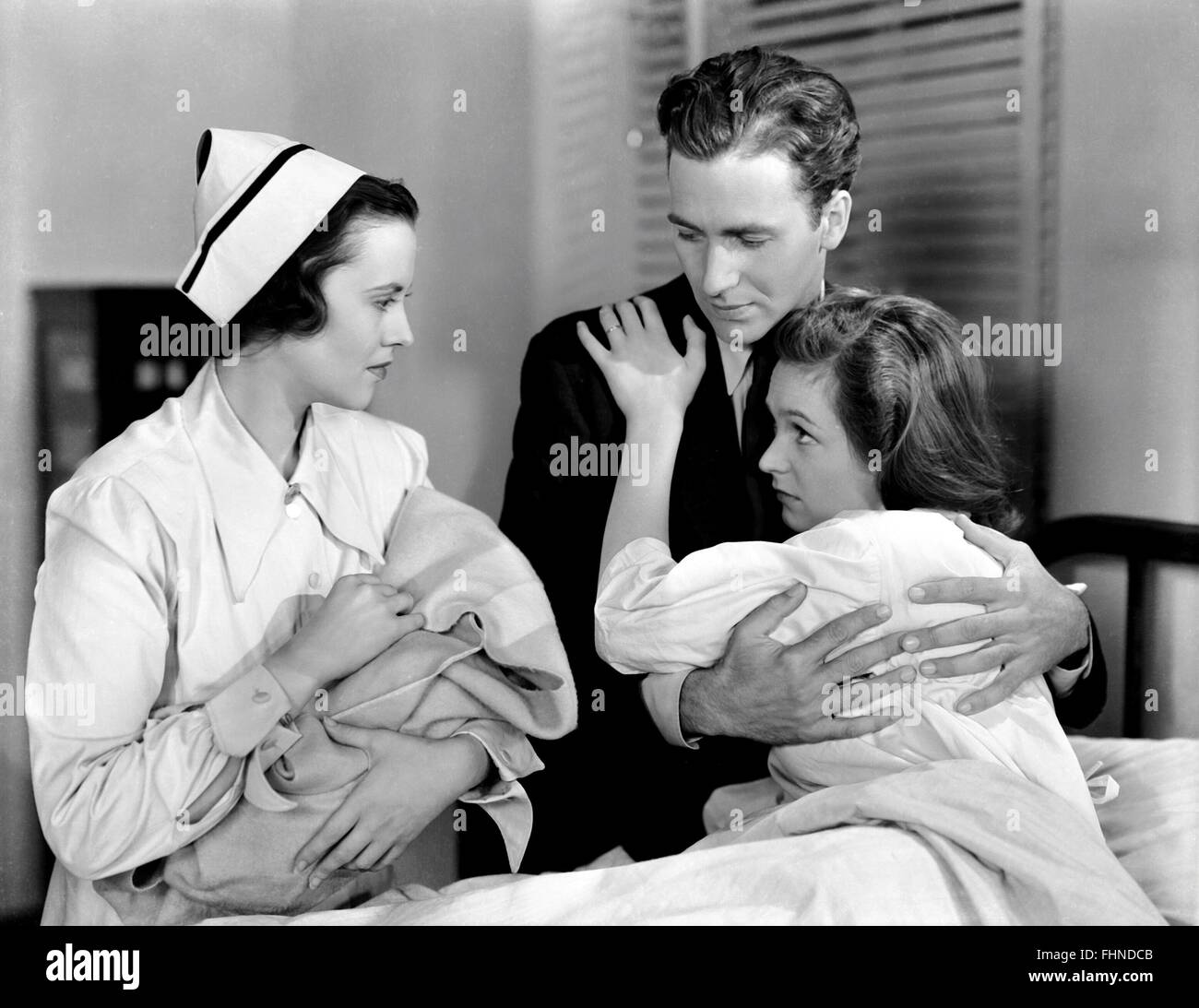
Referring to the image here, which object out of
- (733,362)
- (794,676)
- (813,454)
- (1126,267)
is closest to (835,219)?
(733,362)

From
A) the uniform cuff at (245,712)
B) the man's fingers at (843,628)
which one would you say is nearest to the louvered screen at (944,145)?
the man's fingers at (843,628)

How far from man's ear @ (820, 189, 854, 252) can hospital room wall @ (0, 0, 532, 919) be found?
46 centimetres

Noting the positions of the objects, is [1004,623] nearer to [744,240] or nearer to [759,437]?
[759,437]

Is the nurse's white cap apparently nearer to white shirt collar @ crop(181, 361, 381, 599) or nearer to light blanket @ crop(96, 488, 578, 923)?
white shirt collar @ crop(181, 361, 381, 599)

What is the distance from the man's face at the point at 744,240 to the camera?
75.9 inches

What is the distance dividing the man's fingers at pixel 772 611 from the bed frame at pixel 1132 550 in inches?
16.8

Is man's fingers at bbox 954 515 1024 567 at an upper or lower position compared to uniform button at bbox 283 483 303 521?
lower

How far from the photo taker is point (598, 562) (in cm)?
203

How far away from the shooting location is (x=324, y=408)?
1989 millimetres

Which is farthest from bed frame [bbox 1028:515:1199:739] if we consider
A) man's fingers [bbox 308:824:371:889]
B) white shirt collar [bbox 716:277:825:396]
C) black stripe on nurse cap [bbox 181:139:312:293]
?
black stripe on nurse cap [bbox 181:139:312:293]

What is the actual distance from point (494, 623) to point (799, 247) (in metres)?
0.73

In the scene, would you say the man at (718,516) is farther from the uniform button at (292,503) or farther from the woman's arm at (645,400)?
the uniform button at (292,503)

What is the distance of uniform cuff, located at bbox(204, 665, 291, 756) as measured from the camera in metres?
1.83

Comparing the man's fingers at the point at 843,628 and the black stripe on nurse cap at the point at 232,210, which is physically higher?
the black stripe on nurse cap at the point at 232,210
